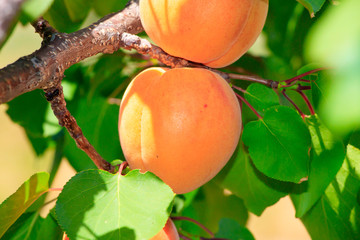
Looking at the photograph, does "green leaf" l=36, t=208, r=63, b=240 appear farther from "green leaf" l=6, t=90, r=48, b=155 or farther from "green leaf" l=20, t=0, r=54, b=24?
"green leaf" l=20, t=0, r=54, b=24

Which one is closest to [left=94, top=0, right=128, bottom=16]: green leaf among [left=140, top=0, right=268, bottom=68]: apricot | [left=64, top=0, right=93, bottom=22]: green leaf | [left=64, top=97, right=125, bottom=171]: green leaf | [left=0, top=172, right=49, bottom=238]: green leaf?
[left=64, top=0, right=93, bottom=22]: green leaf

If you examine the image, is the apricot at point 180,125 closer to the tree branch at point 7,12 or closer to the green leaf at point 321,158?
the green leaf at point 321,158

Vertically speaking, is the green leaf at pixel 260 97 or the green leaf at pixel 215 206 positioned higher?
the green leaf at pixel 260 97

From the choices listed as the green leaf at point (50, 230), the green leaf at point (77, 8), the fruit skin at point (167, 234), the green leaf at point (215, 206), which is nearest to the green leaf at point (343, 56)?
the fruit skin at point (167, 234)

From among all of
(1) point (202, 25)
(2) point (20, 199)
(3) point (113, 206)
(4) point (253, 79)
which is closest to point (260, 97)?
(4) point (253, 79)

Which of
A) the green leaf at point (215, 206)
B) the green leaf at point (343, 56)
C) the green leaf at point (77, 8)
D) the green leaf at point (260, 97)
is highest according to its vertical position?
the green leaf at point (343, 56)

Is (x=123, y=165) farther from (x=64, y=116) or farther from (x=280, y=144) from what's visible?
(x=280, y=144)

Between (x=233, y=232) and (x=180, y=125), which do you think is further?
(x=233, y=232)
